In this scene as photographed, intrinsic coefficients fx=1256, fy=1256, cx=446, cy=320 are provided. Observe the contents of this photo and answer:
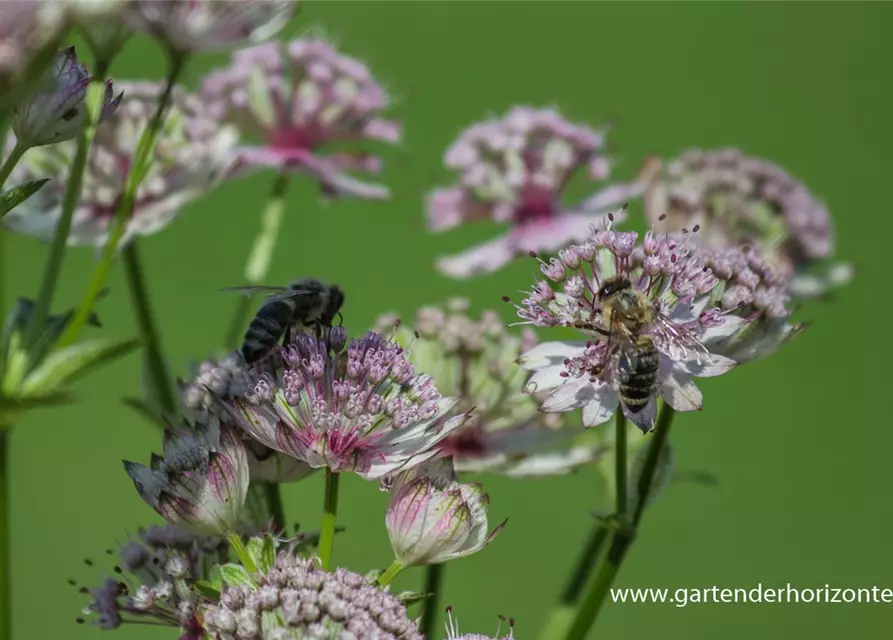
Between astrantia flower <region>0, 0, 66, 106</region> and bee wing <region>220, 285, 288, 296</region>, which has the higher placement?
bee wing <region>220, 285, 288, 296</region>

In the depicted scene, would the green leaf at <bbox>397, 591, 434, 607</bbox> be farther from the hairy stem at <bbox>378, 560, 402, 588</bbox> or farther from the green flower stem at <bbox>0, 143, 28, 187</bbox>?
the green flower stem at <bbox>0, 143, 28, 187</bbox>

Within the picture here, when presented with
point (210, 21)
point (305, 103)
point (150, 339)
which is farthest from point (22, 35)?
point (305, 103)

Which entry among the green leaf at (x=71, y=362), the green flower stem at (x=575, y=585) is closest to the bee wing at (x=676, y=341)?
the green flower stem at (x=575, y=585)

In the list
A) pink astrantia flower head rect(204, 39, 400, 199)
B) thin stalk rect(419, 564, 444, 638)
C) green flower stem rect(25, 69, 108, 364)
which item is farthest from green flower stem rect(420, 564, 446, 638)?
pink astrantia flower head rect(204, 39, 400, 199)

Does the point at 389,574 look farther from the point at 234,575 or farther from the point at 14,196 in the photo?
the point at 14,196

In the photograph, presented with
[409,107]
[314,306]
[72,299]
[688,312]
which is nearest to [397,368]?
[314,306]

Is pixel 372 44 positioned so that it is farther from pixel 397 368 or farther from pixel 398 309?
pixel 397 368

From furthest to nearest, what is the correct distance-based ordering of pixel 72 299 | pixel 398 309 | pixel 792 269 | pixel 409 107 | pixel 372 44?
1. pixel 372 44
2. pixel 409 107
3. pixel 72 299
4. pixel 398 309
5. pixel 792 269
